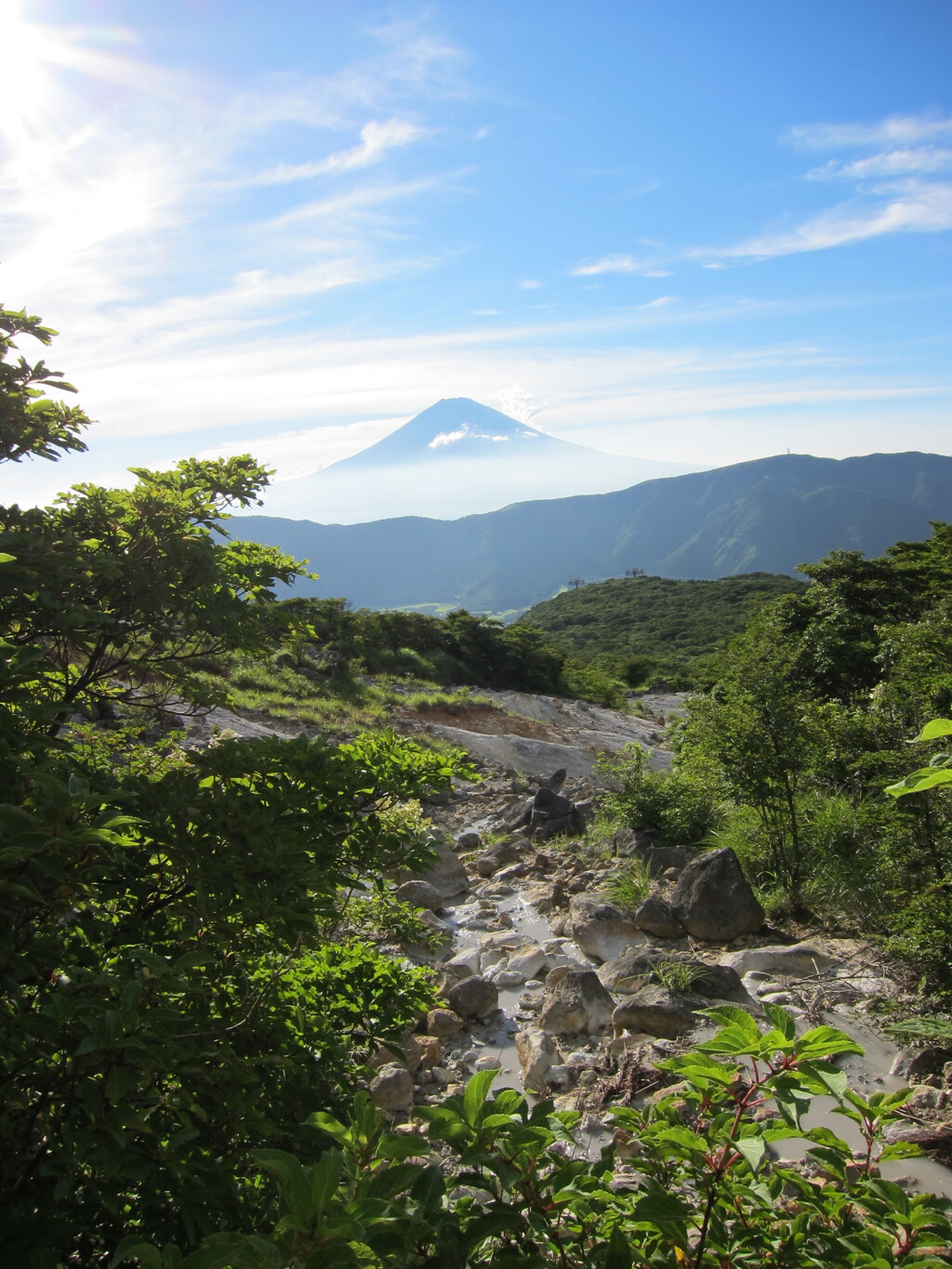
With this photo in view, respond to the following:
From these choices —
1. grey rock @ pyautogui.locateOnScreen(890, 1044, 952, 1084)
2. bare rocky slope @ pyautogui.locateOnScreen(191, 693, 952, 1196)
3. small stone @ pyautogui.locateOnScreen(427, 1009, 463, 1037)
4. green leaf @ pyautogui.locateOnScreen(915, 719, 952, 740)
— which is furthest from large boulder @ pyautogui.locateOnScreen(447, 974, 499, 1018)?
green leaf @ pyautogui.locateOnScreen(915, 719, 952, 740)

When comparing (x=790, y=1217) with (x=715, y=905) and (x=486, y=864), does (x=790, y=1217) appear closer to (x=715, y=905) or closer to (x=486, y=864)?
(x=715, y=905)

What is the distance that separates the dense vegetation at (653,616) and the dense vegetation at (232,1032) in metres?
43.7

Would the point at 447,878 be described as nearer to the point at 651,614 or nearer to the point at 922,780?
the point at 922,780

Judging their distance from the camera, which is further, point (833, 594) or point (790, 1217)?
point (833, 594)

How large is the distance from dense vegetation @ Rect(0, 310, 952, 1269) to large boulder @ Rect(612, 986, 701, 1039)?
58.4 inches

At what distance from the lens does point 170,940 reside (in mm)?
2191

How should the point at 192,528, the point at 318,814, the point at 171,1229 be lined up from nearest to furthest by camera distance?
the point at 171,1229
the point at 318,814
the point at 192,528

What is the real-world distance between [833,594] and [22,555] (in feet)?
60.3

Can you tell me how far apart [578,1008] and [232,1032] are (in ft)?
12.8

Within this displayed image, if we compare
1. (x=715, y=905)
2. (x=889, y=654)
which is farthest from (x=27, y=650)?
(x=889, y=654)

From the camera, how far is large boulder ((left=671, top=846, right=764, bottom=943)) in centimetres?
660

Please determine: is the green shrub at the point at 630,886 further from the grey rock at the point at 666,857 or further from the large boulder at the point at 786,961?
the large boulder at the point at 786,961

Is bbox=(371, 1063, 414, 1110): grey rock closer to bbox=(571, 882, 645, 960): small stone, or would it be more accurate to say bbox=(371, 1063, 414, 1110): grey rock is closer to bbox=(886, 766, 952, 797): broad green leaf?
bbox=(571, 882, 645, 960): small stone

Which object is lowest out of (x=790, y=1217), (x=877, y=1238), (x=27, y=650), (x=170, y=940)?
(x=790, y=1217)
